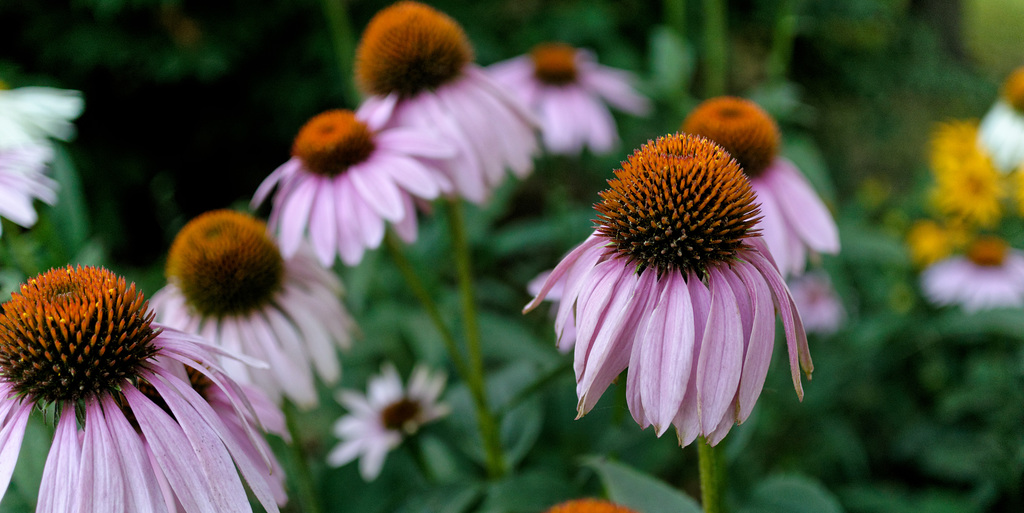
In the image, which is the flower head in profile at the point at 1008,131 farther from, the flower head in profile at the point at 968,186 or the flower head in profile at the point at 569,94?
the flower head in profile at the point at 569,94

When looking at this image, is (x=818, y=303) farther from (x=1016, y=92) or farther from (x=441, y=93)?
(x=441, y=93)

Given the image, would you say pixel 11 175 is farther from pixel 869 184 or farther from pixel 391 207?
pixel 869 184

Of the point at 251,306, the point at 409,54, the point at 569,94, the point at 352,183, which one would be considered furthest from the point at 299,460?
the point at 569,94

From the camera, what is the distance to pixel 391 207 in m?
0.85

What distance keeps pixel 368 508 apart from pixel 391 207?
71 centimetres

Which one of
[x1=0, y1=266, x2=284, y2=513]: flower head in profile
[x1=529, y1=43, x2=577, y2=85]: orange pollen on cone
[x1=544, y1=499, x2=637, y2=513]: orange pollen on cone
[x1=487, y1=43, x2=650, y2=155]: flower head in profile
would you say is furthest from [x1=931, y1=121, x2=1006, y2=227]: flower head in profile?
[x1=0, y1=266, x2=284, y2=513]: flower head in profile

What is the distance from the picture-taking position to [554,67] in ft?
5.36

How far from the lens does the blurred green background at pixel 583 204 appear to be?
50.6 inches

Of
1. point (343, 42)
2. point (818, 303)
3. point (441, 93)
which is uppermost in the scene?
point (343, 42)

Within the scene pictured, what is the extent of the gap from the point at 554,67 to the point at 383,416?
889 mm

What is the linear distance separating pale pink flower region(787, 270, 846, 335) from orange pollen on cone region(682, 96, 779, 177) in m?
1.20

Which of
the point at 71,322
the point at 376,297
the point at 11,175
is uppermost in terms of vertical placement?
the point at 11,175

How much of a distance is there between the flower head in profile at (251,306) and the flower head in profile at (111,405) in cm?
29

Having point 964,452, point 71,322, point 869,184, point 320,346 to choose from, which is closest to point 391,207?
point 320,346
